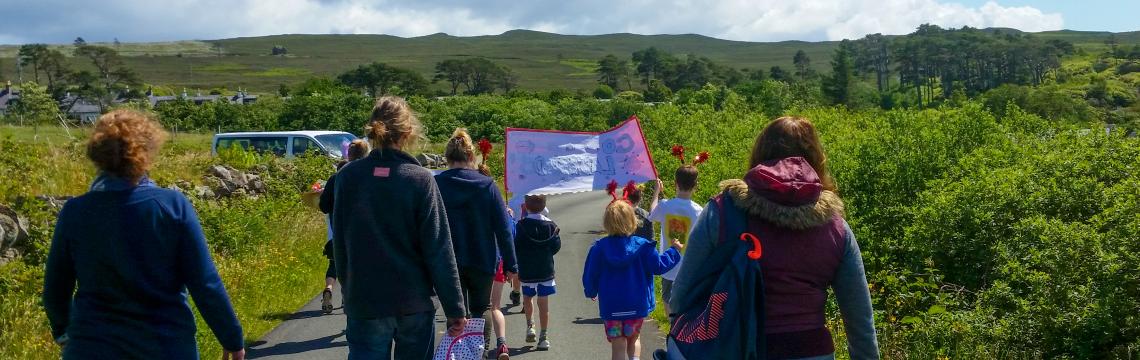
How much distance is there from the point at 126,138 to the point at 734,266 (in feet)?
7.33

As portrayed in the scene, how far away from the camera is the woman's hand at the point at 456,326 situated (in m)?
4.63

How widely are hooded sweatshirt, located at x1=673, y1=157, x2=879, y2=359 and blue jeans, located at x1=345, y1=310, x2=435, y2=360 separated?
1629 millimetres

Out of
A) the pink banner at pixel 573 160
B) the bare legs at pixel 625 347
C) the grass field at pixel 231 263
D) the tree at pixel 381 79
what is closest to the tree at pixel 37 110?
the grass field at pixel 231 263

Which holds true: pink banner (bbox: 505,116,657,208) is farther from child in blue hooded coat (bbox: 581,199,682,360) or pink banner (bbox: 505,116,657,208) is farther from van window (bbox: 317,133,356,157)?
van window (bbox: 317,133,356,157)

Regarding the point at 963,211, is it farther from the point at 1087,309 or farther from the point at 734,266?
the point at 734,266

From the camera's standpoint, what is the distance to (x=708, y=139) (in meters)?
22.8

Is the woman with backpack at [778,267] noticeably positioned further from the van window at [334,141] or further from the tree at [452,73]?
the tree at [452,73]

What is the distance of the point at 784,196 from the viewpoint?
3268 millimetres

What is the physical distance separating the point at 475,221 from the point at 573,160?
10.2 ft

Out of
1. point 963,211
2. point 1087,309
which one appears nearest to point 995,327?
point 1087,309

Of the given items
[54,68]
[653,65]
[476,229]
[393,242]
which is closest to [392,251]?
[393,242]

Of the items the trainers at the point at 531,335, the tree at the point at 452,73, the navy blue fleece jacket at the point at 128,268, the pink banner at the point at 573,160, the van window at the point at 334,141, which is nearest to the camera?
the navy blue fleece jacket at the point at 128,268

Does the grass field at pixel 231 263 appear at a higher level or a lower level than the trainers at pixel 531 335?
higher

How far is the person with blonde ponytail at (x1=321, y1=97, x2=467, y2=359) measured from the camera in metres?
4.46
